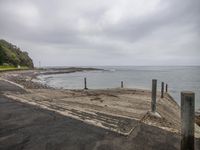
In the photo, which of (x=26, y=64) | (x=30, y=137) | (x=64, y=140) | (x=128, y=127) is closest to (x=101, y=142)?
(x=64, y=140)

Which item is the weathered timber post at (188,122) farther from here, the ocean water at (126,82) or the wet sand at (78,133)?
the ocean water at (126,82)

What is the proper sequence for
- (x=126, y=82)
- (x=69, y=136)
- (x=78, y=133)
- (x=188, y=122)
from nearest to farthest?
1. (x=188, y=122)
2. (x=69, y=136)
3. (x=78, y=133)
4. (x=126, y=82)

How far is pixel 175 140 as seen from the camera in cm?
464

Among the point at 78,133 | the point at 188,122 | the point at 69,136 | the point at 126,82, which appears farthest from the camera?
the point at 126,82

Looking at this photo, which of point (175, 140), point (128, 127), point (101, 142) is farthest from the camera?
point (128, 127)

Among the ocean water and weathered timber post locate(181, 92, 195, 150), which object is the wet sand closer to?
weathered timber post locate(181, 92, 195, 150)

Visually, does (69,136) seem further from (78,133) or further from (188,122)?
(188,122)

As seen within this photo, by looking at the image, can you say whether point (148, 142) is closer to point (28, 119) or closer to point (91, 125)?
point (91, 125)

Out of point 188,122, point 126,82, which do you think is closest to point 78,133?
point 188,122

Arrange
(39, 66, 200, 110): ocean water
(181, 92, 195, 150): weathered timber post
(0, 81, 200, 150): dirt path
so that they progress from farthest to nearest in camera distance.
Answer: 1. (39, 66, 200, 110): ocean water
2. (0, 81, 200, 150): dirt path
3. (181, 92, 195, 150): weathered timber post

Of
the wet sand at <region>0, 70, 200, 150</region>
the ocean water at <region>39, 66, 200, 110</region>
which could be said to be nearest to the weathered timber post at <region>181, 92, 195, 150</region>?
the wet sand at <region>0, 70, 200, 150</region>

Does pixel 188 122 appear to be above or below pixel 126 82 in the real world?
above

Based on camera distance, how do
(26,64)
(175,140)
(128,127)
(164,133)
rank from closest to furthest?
(175,140) < (164,133) < (128,127) < (26,64)

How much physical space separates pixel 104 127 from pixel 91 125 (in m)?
0.42
